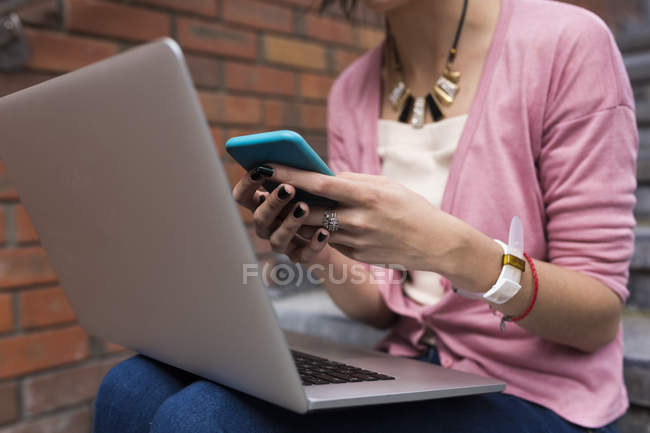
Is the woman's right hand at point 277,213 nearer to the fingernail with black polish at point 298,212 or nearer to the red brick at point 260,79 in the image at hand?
the fingernail with black polish at point 298,212

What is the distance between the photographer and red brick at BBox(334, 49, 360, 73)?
1590 mm

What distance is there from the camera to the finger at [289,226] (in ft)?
1.66

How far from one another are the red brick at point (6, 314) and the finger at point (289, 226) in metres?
0.72

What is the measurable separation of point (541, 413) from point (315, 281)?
0.76 m

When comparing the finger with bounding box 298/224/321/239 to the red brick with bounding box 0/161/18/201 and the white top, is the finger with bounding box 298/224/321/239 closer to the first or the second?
the white top

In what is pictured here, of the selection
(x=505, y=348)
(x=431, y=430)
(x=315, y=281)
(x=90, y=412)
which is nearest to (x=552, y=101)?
(x=505, y=348)

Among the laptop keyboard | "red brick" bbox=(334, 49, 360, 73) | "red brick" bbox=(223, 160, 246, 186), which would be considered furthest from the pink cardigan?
"red brick" bbox=(334, 49, 360, 73)

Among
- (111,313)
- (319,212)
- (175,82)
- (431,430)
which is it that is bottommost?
(431,430)

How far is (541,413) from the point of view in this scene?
2.22 feet

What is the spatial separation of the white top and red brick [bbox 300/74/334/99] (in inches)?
25.4

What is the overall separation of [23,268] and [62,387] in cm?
25

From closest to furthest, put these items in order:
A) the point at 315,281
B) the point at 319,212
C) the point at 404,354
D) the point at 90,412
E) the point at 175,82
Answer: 1. the point at 175,82
2. the point at 319,212
3. the point at 404,354
4. the point at 90,412
5. the point at 315,281

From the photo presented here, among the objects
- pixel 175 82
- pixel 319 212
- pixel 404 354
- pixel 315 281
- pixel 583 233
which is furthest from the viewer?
pixel 315 281

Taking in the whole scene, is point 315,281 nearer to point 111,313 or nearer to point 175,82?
point 111,313
